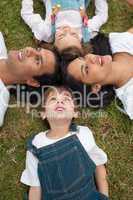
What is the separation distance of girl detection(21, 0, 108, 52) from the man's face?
35 cm

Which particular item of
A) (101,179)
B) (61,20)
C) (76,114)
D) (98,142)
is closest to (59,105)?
(76,114)

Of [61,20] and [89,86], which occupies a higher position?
[61,20]

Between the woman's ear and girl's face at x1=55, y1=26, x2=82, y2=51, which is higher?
girl's face at x1=55, y1=26, x2=82, y2=51

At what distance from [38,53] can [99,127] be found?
0.76 metres

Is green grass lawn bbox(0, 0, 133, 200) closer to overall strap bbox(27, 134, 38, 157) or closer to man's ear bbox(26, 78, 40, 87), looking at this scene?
overall strap bbox(27, 134, 38, 157)

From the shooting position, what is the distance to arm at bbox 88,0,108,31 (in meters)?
3.97

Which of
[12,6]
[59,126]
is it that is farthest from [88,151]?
[12,6]

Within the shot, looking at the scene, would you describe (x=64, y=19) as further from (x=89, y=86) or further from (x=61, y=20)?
(x=89, y=86)

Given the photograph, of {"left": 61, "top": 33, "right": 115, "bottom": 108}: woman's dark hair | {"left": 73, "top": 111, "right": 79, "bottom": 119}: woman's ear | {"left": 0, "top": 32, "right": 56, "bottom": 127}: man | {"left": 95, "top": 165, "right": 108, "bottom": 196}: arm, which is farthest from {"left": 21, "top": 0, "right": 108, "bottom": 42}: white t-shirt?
{"left": 95, "top": 165, "right": 108, "bottom": 196}: arm

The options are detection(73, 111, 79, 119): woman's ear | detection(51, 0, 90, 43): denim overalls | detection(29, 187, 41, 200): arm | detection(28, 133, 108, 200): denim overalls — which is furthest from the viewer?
detection(51, 0, 90, 43): denim overalls

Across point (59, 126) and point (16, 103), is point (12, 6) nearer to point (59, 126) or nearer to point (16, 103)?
point (16, 103)

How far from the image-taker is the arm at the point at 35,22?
395 centimetres

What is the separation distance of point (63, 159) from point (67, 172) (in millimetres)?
95

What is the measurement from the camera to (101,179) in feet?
11.8
